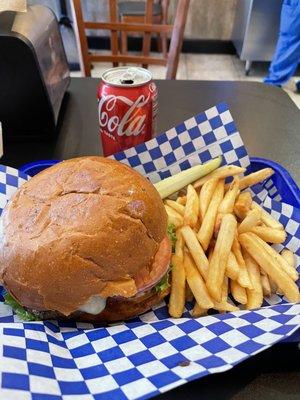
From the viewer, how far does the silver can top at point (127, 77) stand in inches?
56.0

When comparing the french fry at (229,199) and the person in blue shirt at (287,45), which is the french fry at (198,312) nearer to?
the french fry at (229,199)

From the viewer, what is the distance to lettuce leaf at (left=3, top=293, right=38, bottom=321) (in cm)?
110

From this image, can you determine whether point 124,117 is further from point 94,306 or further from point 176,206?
point 94,306

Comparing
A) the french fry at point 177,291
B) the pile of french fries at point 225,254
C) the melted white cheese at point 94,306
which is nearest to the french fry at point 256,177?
the pile of french fries at point 225,254

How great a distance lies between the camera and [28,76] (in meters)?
1.62

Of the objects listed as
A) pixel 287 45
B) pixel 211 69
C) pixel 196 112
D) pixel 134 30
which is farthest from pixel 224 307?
pixel 211 69

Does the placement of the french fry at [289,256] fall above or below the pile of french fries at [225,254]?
below

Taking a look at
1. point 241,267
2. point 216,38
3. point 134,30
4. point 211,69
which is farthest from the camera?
point 216,38

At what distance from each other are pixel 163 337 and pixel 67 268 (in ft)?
0.99

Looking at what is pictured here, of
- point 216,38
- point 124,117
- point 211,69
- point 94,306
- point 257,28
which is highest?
point 124,117

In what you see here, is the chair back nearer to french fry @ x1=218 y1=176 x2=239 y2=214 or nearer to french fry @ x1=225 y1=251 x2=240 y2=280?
french fry @ x1=218 y1=176 x2=239 y2=214

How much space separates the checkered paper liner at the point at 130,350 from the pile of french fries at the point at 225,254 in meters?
0.07

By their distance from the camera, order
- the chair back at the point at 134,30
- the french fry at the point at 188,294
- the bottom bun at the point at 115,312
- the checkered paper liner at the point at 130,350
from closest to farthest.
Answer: the checkered paper liner at the point at 130,350 < the bottom bun at the point at 115,312 < the french fry at the point at 188,294 < the chair back at the point at 134,30

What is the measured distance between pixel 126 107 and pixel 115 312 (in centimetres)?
71
